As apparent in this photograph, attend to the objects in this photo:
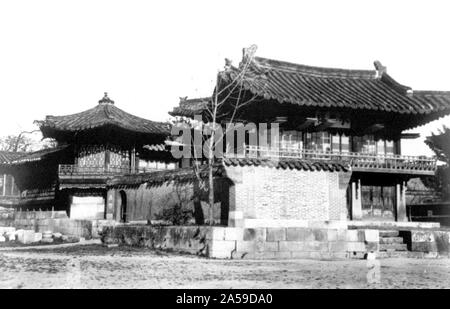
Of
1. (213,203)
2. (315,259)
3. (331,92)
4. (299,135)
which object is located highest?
(331,92)

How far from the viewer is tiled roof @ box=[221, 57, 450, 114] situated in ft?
69.9

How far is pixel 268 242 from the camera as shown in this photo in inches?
625

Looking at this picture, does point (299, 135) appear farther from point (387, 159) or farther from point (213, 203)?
point (213, 203)

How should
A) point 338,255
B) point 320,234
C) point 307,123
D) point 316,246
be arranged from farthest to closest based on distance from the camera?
1. point 307,123
2. point 338,255
3. point 320,234
4. point 316,246

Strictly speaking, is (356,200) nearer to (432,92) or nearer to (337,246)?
(432,92)

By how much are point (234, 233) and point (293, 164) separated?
3.80 metres

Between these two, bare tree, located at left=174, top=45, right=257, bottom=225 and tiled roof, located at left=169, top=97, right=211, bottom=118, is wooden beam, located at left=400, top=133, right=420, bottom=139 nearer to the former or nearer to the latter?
bare tree, located at left=174, top=45, right=257, bottom=225

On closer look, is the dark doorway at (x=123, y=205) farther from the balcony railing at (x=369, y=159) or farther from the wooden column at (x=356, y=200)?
the wooden column at (x=356, y=200)

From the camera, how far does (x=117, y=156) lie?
28.7m

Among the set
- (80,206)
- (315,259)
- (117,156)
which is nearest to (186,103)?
(117,156)

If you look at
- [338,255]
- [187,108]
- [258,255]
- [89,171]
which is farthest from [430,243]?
[187,108]

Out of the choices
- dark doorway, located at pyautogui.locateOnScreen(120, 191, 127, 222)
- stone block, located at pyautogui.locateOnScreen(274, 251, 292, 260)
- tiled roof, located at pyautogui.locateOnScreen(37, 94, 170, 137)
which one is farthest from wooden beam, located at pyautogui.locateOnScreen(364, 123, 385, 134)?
dark doorway, located at pyautogui.locateOnScreen(120, 191, 127, 222)

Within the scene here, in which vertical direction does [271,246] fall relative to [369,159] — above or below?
below

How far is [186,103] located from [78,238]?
12.9 m
